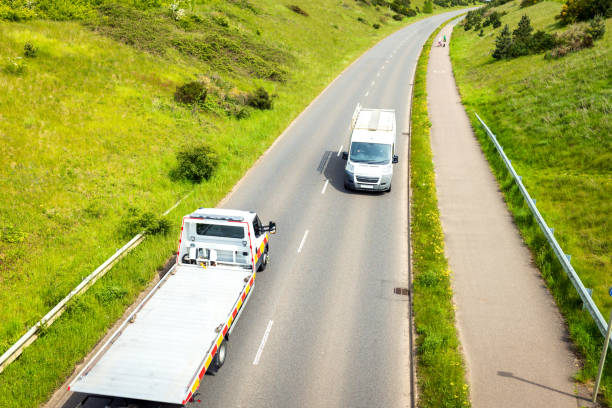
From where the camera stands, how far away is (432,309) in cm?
1268

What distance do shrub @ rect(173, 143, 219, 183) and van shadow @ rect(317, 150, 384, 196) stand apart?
20.3 feet

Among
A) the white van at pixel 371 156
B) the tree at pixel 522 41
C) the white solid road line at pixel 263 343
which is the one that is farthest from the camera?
the tree at pixel 522 41

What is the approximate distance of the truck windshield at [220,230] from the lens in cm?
1362

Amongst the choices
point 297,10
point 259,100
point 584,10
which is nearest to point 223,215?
point 259,100

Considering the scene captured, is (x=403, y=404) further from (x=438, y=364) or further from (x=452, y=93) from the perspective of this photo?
(x=452, y=93)

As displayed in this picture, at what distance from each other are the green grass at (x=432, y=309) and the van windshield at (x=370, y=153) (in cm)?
214

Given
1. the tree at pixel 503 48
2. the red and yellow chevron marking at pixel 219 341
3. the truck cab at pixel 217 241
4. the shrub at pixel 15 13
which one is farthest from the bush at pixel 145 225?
the tree at pixel 503 48

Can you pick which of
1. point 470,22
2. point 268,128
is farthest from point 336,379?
point 470,22

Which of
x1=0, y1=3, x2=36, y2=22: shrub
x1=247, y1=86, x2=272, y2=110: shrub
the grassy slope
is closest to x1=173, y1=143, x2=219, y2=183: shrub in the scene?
the grassy slope

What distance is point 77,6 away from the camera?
127 feet

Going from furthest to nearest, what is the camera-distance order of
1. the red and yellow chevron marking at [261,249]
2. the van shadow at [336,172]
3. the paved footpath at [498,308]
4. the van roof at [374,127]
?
the van roof at [374,127], the van shadow at [336,172], the red and yellow chevron marking at [261,249], the paved footpath at [498,308]

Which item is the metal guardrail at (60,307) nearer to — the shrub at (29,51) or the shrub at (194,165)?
the shrub at (194,165)

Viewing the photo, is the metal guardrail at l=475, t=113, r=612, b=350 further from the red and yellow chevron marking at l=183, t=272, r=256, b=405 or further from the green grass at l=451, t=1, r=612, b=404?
the red and yellow chevron marking at l=183, t=272, r=256, b=405

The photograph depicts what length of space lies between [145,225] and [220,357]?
779 cm
